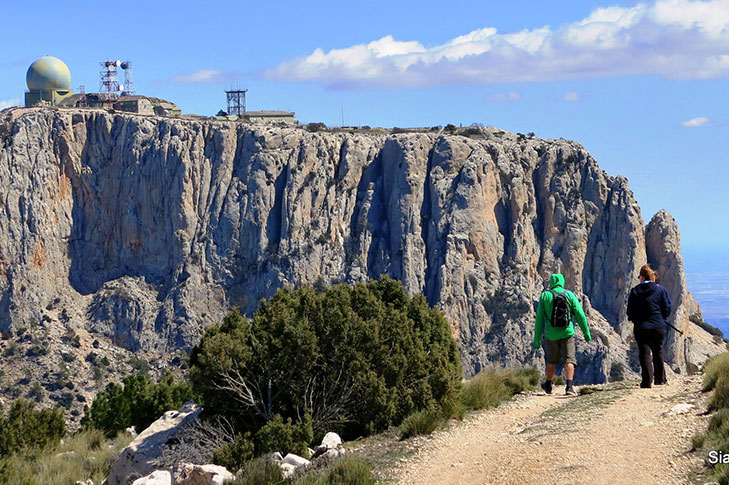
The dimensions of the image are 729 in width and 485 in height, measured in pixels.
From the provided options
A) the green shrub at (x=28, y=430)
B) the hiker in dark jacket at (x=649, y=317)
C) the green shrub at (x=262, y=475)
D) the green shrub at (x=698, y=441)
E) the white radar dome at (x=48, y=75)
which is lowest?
the green shrub at (x=28, y=430)

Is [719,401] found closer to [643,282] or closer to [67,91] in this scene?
[643,282]

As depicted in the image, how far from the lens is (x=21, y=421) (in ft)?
95.6

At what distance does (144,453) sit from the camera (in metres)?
Answer: 19.4

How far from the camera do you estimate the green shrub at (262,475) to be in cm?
1505

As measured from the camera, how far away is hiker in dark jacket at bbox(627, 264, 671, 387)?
18281 millimetres

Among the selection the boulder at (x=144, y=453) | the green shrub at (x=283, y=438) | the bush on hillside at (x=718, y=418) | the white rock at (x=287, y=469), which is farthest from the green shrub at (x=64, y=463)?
the bush on hillside at (x=718, y=418)

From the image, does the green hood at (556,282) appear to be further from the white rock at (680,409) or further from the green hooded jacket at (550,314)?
the white rock at (680,409)

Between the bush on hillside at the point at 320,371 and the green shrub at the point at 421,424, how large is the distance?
65 cm

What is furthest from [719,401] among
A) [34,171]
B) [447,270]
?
[34,171]

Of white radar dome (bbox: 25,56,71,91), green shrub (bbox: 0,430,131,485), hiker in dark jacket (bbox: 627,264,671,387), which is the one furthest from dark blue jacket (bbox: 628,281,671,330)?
white radar dome (bbox: 25,56,71,91)

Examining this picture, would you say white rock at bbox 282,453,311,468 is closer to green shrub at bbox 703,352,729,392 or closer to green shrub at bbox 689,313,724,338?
green shrub at bbox 703,352,729,392

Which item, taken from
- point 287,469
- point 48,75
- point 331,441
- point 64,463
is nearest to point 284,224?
point 48,75

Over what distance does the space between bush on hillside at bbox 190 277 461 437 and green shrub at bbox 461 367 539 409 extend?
0.44 meters

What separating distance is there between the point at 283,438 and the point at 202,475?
6.44 ft
